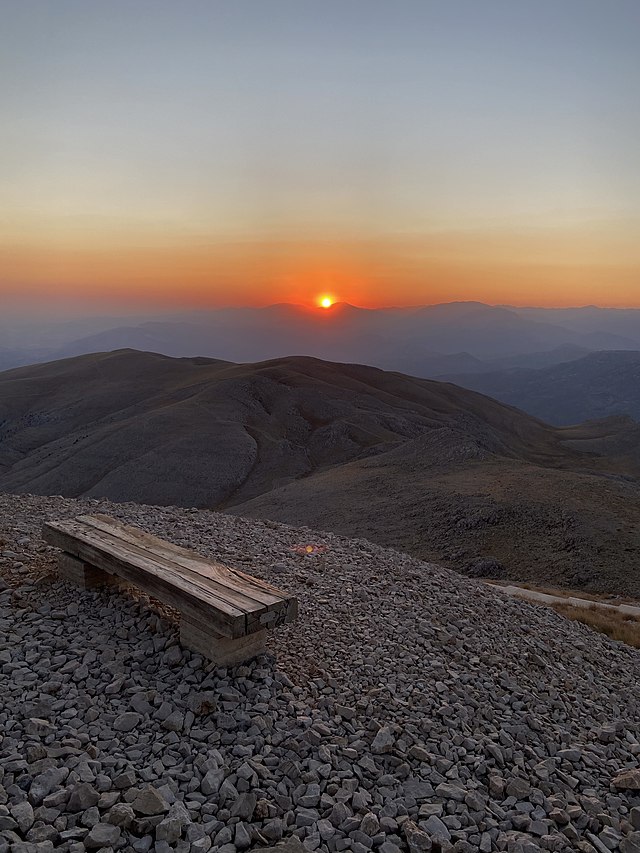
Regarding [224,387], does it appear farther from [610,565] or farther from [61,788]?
[61,788]

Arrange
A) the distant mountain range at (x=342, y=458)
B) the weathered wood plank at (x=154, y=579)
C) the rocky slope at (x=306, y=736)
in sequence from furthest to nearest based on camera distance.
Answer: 1. the distant mountain range at (x=342, y=458)
2. the weathered wood plank at (x=154, y=579)
3. the rocky slope at (x=306, y=736)

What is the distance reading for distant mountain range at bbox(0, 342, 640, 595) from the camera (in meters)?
22.6

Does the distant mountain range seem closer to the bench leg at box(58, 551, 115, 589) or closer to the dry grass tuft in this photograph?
the dry grass tuft

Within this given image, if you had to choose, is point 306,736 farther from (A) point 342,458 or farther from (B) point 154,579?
(A) point 342,458

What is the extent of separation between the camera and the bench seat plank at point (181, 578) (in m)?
5.64

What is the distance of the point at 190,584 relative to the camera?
611cm

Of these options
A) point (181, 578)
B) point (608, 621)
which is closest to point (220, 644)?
point (181, 578)

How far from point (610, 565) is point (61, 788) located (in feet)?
66.6

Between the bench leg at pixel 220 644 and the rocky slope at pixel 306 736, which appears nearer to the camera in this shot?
the rocky slope at pixel 306 736

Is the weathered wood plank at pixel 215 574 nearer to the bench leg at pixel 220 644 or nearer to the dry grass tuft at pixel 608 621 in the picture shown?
the bench leg at pixel 220 644

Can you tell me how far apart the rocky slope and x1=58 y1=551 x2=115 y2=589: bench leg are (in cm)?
18

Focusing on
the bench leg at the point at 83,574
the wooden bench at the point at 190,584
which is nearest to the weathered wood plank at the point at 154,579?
the wooden bench at the point at 190,584

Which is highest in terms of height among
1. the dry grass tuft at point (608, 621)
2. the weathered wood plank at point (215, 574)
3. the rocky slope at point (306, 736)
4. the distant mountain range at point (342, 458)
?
the weathered wood plank at point (215, 574)

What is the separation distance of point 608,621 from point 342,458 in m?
36.3
